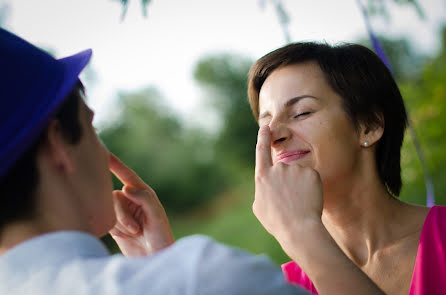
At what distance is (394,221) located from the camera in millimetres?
1817

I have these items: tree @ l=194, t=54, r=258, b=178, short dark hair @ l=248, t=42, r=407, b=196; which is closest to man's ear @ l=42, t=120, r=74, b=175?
short dark hair @ l=248, t=42, r=407, b=196

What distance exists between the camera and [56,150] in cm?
95

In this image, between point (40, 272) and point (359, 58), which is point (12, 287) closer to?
point (40, 272)

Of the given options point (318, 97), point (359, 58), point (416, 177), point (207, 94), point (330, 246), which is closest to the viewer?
point (330, 246)

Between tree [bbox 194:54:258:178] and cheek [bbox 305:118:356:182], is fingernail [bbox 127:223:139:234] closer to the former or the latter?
Result: cheek [bbox 305:118:356:182]

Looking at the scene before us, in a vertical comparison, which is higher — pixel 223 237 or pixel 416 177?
pixel 416 177

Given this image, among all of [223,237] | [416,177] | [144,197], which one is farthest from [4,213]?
[223,237]

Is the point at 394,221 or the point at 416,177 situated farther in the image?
the point at 416,177

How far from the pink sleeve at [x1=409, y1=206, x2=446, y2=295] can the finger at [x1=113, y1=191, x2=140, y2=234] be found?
42.4 inches

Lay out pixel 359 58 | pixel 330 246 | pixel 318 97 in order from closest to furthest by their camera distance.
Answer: pixel 330 246, pixel 318 97, pixel 359 58

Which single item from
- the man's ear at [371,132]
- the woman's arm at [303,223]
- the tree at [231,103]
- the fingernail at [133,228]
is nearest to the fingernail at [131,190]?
the fingernail at [133,228]

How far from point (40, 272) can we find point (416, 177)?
20.5ft

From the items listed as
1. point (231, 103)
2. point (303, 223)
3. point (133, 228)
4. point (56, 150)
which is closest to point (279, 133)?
point (303, 223)

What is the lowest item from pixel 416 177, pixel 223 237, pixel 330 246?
pixel 223 237
